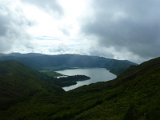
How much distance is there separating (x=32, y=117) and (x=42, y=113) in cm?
460

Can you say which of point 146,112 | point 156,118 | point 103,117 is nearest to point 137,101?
point 103,117

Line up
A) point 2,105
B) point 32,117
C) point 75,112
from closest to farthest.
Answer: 1. point 75,112
2. point 32,117
3. point 2,105

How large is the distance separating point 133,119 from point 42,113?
68.2 m

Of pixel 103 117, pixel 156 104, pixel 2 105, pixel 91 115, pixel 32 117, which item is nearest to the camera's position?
pixel 156 104

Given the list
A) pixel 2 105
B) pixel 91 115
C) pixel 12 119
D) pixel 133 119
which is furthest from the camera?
pixel 2 105

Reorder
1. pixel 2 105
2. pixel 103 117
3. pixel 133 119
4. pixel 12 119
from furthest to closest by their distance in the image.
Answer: pixel 2 105, pixel 12 119, pixel 103 117, pixel 133 119

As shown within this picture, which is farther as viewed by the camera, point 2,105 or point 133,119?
point 2,105

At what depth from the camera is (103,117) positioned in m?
64.9

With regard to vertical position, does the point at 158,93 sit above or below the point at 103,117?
above

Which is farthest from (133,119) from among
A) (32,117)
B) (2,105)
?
(2,105)

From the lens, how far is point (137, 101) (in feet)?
226

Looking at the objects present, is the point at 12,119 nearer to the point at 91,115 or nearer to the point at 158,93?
the point at 91,115

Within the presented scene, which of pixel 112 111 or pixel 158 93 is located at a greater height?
pixel 158 93

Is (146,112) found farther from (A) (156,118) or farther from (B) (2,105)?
(B) (2,105)
